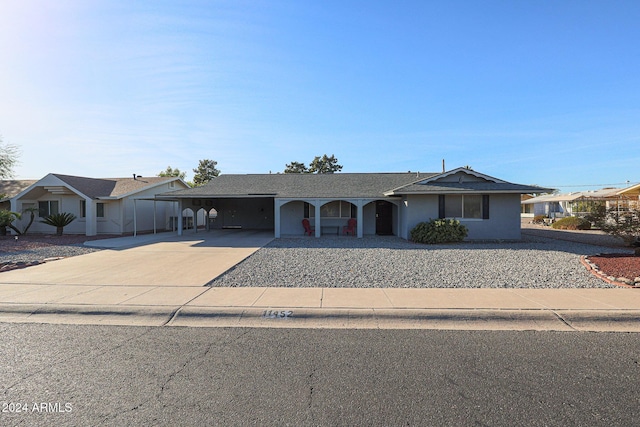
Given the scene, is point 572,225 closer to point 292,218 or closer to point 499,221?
point 499,221

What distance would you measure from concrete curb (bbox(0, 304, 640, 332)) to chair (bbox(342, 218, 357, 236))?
12332mm

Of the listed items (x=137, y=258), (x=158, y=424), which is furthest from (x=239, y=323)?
(x=137, y=258)

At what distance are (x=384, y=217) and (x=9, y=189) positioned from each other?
27.1m

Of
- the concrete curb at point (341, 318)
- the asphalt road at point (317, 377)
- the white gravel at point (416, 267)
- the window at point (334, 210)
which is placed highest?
the window at point (334, 210)

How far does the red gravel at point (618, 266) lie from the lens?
758 cm

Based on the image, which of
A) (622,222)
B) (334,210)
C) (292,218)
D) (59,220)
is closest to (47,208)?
(59,220)

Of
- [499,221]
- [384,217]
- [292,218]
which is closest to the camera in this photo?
[499,221]

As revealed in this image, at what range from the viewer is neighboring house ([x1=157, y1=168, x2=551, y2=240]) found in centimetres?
1534

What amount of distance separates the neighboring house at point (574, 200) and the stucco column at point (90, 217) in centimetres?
3453

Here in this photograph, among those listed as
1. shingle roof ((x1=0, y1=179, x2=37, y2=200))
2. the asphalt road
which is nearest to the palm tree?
shingle roof ((x1=0, y1=179, x2=37, y2=200))

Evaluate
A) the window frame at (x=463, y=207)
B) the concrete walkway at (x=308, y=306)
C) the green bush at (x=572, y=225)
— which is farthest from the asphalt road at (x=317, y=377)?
the green bush at (x=572, y=225)

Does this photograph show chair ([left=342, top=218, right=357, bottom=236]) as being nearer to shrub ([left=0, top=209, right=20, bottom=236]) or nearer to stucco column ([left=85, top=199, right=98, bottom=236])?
stucco column ([left=85, top=199, right=98, bottom=236])

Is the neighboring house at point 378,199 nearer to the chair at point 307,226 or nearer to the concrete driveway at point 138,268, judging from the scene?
the chair at point 307,226

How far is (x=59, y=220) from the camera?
19.1 m
